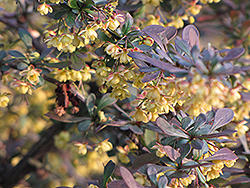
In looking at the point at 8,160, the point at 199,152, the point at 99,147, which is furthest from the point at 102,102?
the point at 8,160

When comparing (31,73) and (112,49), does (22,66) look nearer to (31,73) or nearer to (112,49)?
(31,73)

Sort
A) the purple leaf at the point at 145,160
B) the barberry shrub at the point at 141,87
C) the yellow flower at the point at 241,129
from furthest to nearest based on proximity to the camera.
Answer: the yellow flower at the point at 241,129, the purple leaf at the point at 145,160, the barberry shrub at the point at 141,87

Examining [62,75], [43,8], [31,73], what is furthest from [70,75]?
[43,8]

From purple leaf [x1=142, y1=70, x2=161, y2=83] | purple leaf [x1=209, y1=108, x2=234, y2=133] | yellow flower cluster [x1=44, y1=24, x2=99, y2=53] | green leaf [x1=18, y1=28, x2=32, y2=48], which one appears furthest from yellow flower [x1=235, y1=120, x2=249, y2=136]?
green leaf [x1=18, y1=28, x2=32, y2=48]

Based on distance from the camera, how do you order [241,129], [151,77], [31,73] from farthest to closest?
[241,129] < [31,73] < [151,77]

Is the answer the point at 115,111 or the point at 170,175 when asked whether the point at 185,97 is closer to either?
the point at 170,175

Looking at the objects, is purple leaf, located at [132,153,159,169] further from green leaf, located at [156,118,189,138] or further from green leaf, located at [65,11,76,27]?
green leaf, located at [65,11,76,27]

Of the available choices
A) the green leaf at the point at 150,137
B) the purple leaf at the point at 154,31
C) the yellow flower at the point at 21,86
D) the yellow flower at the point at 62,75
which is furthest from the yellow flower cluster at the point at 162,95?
the yellow flower at the point at 21,86

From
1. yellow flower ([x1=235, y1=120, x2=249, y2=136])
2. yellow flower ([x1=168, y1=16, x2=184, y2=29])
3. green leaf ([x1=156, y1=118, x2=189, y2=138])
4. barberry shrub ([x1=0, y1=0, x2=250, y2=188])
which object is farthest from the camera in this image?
yellow flower ([x1=168, y1=16, x2=184, y2=29])

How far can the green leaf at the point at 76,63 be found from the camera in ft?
2.57

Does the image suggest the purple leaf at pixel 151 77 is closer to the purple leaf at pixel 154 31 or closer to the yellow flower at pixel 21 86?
the purple leaf at pixel 154 31

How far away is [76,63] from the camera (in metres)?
0.80

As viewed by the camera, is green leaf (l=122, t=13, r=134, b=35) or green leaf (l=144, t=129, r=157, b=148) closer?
green leaf (l=122, t=13, r=134, b=35)

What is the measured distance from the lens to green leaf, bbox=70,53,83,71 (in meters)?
0.78
